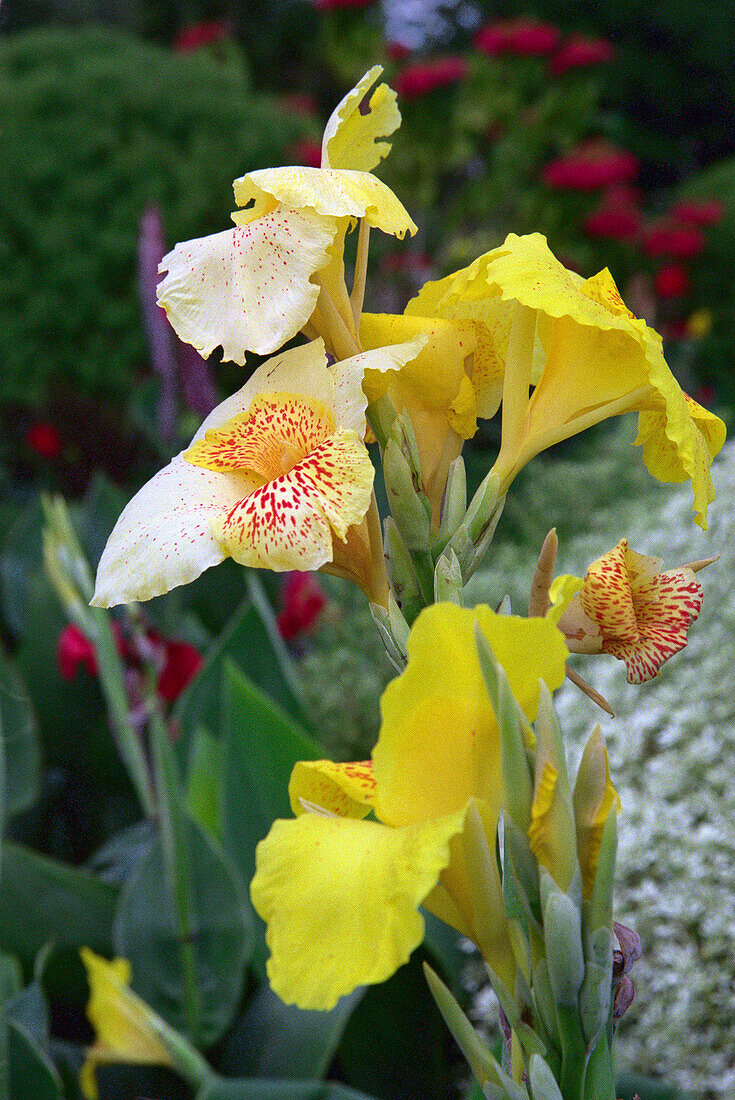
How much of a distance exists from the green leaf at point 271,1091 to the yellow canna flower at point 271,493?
0.65 m

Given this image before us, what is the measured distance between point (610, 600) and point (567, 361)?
0.14m

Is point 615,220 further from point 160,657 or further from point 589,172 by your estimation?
point 160,657

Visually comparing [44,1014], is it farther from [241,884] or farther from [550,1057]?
[550,1057]

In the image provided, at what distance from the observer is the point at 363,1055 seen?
1.25 meters

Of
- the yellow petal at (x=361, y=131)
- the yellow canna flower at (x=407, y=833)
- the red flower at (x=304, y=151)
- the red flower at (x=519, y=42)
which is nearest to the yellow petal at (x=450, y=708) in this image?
the yellow canna flower at (x=407, y=833)

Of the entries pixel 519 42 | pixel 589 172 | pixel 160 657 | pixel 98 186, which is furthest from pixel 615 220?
pixel 160 657

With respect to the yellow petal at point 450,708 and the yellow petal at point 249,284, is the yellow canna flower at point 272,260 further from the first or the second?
the yellow petal at point 450,708

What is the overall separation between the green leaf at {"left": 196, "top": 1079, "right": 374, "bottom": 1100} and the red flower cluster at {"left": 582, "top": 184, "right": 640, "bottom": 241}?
357 cm

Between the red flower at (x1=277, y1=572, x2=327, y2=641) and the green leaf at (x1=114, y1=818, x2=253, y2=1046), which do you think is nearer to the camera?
the green leaf at (x1=114, y1=818, x2=253, y2=1046)

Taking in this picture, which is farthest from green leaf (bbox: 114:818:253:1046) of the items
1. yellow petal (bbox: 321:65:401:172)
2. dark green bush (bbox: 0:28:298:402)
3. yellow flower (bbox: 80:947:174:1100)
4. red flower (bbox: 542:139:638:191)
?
red flower (bbox: 542:139:638:191)

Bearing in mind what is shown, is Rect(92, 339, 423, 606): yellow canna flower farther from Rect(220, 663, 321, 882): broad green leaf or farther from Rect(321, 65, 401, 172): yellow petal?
Rect(220, 663, 321, 882): broad green leaf

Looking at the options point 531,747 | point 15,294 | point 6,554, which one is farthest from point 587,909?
point 15,294

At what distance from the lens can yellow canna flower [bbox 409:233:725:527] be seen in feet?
1.64

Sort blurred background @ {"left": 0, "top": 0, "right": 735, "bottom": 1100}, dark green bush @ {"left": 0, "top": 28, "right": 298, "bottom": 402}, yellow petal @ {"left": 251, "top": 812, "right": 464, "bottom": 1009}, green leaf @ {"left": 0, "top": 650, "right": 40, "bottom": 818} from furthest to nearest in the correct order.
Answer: dark green bush @ {"left": 0, "top": 28, "right": 298, "bottom": 402}
green leaf @ {"left": 0, "top": 650, "right": 40, "bottom": 818}
blurred background @ {"left": 0, "top": 0, "right": 735, "bottom": 1100}
yellow petal @ {"left": 251, "top": 812, "right": 464, "bottom": 1009}
